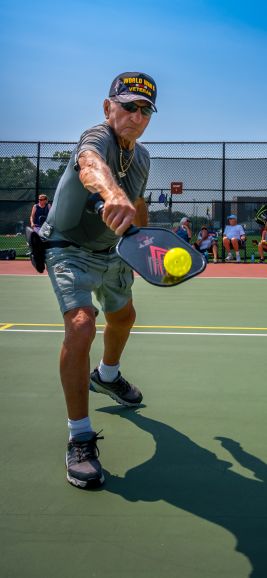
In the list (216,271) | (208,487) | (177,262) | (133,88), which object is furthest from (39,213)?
(177,262)

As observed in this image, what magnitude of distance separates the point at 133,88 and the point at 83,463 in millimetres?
Answer: 1770

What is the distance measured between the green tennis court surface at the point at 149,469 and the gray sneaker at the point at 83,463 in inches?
1.7

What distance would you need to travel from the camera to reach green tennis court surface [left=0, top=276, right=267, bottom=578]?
2.16m

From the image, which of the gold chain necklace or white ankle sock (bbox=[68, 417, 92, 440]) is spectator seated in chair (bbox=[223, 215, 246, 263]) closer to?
the gold chain necklace

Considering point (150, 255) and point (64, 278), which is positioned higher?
point (150, 255)

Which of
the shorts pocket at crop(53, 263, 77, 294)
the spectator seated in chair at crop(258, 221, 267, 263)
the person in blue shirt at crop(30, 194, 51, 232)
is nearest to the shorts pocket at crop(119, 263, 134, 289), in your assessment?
the shorts pocket at crop(53, 263, 77, 294)

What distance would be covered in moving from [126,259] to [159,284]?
0.16 m

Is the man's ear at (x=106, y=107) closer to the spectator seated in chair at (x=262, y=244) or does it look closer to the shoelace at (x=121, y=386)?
the shoelace at (x=121, y=386)

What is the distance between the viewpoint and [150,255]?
249cm

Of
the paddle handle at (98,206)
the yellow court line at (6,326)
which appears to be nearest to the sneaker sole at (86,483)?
the paddle handle at (98,206)

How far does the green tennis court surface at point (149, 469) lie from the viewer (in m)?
2.16

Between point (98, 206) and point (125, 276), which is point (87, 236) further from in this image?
point (98, 206)

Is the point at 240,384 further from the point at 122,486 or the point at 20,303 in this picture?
the point at 20,303

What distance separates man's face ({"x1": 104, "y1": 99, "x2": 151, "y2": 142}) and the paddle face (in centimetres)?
81
